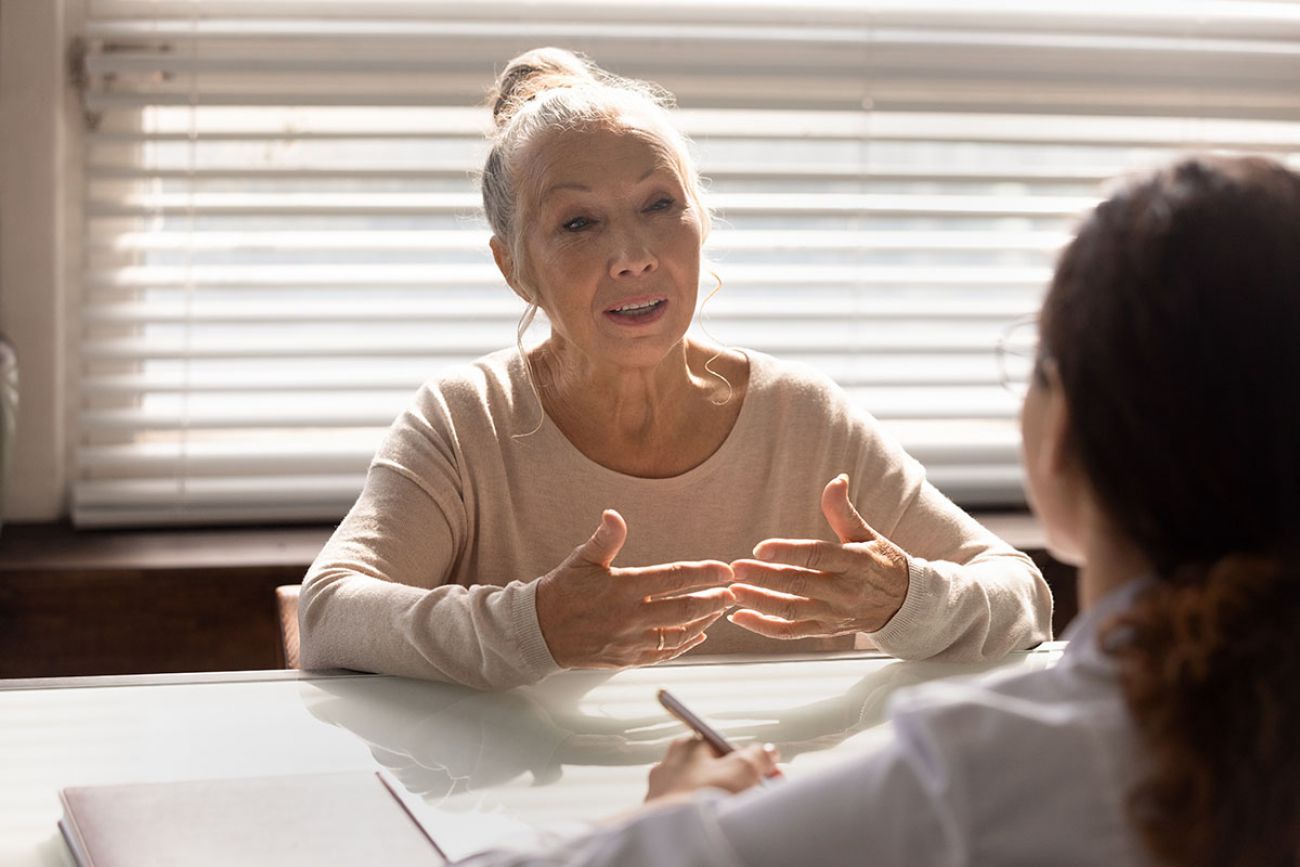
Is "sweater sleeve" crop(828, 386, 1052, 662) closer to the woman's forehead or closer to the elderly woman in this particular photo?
the elderly woman

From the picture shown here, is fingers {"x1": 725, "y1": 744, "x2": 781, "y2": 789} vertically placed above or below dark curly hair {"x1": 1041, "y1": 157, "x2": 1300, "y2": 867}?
below

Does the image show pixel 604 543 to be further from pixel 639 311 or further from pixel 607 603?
pixel 639 311

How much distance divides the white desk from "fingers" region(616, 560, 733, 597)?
Answer: 0.11 meters

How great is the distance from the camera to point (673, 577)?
151cm

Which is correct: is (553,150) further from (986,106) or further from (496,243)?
(986,106)

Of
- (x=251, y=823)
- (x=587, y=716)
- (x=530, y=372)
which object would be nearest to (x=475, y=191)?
(x=530, y=372)

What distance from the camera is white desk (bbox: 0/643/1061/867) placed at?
1269 millimetres

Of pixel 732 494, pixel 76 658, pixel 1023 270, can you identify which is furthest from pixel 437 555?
pixel 1023 270

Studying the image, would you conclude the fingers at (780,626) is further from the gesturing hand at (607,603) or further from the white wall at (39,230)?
the white wall at (39,230)

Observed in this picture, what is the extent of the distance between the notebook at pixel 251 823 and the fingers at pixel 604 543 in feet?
1.14

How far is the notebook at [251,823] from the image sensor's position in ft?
3.61

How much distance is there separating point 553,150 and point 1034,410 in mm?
1201

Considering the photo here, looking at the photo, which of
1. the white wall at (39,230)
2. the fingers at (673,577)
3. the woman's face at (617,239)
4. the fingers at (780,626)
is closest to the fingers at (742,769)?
the fingers at (673,577)

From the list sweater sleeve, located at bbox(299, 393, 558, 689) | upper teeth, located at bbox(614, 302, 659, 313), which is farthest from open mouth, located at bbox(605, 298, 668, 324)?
sweater sleeve, located at bbox(299, 393, 558, 689)
